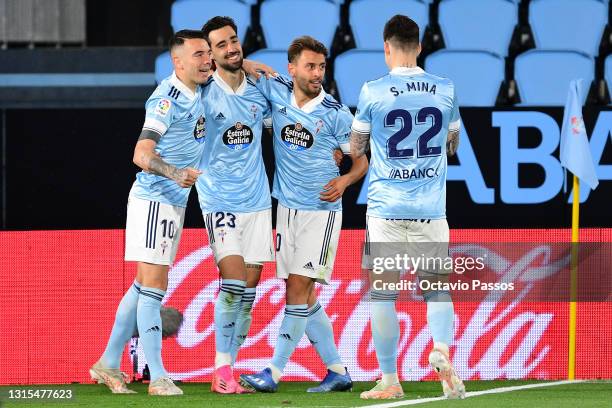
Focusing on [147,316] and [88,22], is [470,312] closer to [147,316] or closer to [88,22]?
[147,316]

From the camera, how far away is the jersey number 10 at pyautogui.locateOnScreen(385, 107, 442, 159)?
6504 millimetres

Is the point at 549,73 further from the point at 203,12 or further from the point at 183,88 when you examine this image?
the point at 183,88

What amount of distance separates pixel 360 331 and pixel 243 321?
1.01 meters

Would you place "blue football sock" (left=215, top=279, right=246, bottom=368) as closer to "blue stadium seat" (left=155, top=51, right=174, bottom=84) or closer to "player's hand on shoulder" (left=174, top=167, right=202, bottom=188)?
"player's hand on shoulder" (left=174, top=167, right=202, bottom=188)

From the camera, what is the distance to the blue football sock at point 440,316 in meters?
6.45

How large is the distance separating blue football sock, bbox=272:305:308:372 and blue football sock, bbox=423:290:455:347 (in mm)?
804

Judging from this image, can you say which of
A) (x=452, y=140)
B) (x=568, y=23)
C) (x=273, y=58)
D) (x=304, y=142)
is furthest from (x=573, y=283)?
(x=568, y=23)

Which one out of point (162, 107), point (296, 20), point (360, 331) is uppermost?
point (296, 20)

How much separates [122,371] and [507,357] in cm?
234

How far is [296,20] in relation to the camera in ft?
35.0

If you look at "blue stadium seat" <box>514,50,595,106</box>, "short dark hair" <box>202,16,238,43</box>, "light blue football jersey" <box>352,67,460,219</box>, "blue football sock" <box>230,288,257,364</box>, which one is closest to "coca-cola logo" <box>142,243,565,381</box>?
"blue football sock" <box>230,288,257,364</box>

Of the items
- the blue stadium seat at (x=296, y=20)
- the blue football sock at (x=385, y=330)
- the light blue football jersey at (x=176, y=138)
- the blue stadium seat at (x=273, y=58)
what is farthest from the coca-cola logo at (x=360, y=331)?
the blue stadium seat at (x=296, y=20)

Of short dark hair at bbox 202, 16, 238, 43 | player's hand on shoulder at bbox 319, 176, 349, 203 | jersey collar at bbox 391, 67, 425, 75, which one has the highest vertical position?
short dark hair at bbox 202, 16, 238, 43

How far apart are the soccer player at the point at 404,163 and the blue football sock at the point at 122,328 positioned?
137cm
